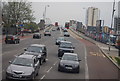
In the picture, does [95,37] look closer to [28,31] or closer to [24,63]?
[28,31]

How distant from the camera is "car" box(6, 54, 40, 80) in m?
15.3

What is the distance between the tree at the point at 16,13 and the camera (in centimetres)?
8169

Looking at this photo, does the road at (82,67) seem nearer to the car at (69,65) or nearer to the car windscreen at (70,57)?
the car at (69,65)

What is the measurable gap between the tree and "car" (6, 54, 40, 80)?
64854 mm

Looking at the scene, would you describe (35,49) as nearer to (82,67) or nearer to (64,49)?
(82,67)

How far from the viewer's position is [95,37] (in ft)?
270

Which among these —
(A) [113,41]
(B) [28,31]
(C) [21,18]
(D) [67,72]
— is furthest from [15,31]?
(D) [67,72]

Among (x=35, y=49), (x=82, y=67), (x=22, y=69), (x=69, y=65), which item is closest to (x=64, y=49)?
(x=82, y=67)

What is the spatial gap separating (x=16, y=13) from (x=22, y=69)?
2631 inches

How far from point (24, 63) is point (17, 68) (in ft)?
3.83

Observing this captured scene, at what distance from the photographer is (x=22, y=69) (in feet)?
51.8

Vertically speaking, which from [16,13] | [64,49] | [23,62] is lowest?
[64,49]

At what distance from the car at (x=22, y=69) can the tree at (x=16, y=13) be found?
6485 centimetres

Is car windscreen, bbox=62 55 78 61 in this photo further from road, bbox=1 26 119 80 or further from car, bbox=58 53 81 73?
road, bbox=1 26 119 80
